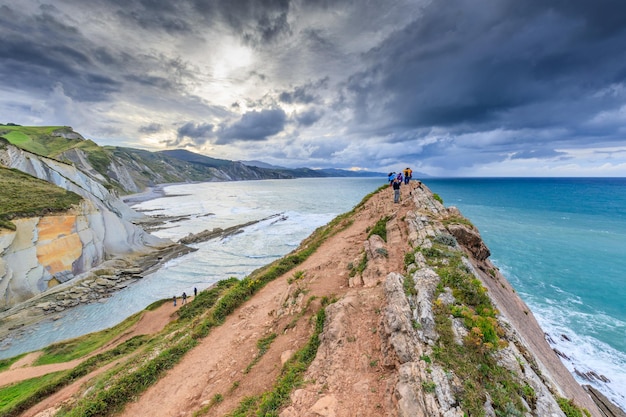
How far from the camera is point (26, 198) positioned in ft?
89.8

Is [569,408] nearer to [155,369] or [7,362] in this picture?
[155,369]

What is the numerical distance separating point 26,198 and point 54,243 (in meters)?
5.97

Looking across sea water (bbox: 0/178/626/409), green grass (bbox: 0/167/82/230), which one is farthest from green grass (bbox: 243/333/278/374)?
green grass (bbox: 0/167/82/230)

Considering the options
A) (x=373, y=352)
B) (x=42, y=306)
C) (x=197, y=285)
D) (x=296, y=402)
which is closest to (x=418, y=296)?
(x=373, y=352)

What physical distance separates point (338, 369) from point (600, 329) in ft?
87.9

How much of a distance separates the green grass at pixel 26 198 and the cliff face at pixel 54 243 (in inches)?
28.7

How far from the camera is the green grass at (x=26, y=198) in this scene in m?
24.5

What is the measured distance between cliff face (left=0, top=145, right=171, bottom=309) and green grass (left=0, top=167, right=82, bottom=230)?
28.7 inches

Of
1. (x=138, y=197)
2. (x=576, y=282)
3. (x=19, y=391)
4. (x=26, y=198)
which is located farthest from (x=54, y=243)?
(x=138, y=197)

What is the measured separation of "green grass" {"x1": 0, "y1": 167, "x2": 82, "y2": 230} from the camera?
80.4 ft

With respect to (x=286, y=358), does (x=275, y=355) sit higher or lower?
lower

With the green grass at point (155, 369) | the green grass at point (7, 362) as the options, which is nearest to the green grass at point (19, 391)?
the green grass at point (155, 369)

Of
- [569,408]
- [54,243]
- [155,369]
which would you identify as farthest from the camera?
[54,243]

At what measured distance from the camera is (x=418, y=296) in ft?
27.7
